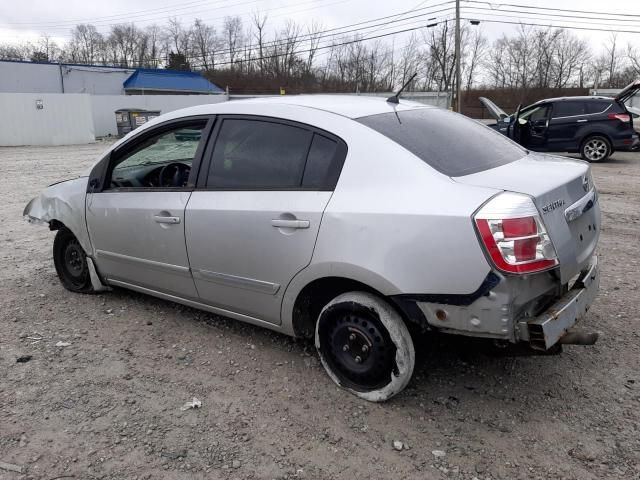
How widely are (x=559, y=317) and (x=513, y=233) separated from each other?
54cm

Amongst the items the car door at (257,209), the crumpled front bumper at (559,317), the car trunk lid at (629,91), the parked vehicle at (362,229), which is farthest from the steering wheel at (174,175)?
the car trunk lid at (629,91)

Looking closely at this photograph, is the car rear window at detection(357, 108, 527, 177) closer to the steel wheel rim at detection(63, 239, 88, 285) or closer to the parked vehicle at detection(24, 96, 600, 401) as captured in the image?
the parked vehicle at detection(24, 96, 600, 401)

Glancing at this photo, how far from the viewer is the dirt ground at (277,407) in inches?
97.6

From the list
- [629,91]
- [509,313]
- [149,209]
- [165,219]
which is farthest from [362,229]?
[629,91]

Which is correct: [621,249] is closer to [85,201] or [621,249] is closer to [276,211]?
[276,211]

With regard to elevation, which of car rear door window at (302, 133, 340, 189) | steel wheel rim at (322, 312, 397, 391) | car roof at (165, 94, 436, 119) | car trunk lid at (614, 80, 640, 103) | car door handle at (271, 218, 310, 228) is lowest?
steel wheel rim at (322, 312, 397, 391)

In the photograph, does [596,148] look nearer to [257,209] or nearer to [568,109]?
[568,109]

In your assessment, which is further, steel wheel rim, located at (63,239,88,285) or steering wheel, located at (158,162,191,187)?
steel wheel rim, located at (63,239,88,285)

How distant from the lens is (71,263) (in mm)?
4672

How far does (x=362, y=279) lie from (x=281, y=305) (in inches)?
25.9

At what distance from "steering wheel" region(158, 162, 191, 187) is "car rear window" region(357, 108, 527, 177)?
1.60 meters

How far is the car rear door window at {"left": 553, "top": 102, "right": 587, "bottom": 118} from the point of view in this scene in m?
13.5

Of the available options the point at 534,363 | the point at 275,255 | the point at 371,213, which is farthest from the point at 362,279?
the point at 534,363

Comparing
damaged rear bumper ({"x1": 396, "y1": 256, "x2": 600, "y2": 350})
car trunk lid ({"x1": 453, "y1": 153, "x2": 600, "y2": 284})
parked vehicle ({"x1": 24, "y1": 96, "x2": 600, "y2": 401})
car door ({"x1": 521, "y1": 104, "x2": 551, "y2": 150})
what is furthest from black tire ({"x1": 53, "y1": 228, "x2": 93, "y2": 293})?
car door ({"x1": 521, "y1": 104, "x2": 551, "y2": 150})
